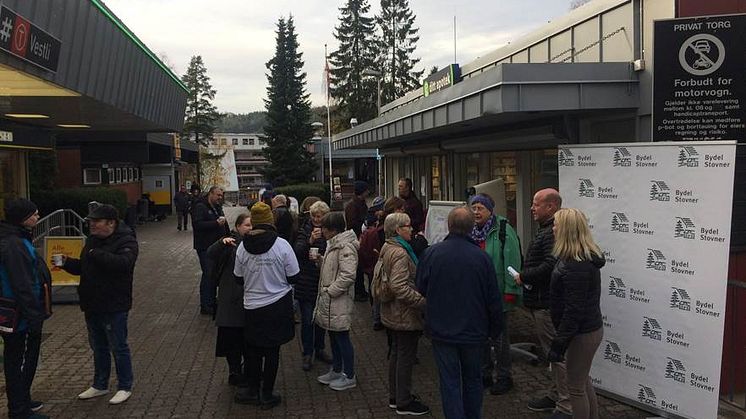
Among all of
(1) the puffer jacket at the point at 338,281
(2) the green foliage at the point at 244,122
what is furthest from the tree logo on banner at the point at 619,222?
(2) the green foliage at the point at 244,122

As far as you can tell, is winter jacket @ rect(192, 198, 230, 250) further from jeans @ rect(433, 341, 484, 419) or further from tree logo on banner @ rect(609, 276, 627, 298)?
tree logo on banner @ rect(609, 276, 627, 298)

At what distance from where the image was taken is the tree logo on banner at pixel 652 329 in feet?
14.7

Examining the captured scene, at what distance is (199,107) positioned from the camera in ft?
223

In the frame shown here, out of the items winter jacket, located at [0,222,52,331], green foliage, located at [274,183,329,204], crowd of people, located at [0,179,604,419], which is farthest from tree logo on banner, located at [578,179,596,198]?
green foliage, located at [274,183,329,204]

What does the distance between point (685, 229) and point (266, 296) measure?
10.8 ft

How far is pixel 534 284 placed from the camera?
457 centimetres

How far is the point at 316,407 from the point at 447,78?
968cm

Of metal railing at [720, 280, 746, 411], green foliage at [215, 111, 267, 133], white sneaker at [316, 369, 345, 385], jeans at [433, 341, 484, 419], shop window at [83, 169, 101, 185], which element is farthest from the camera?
green foliage at [215, 111, 267, 133]

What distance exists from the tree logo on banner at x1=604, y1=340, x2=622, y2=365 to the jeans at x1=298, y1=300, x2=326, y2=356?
2738 mm

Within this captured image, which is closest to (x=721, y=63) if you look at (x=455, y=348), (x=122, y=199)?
(x=455, y=348)

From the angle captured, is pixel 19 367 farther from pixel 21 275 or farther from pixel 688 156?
pixel 688 156

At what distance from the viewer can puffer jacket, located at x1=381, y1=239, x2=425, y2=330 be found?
4582 millimetres

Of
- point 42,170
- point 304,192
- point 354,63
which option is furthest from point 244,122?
point 42,170

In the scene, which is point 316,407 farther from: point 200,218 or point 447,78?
point 447,78
